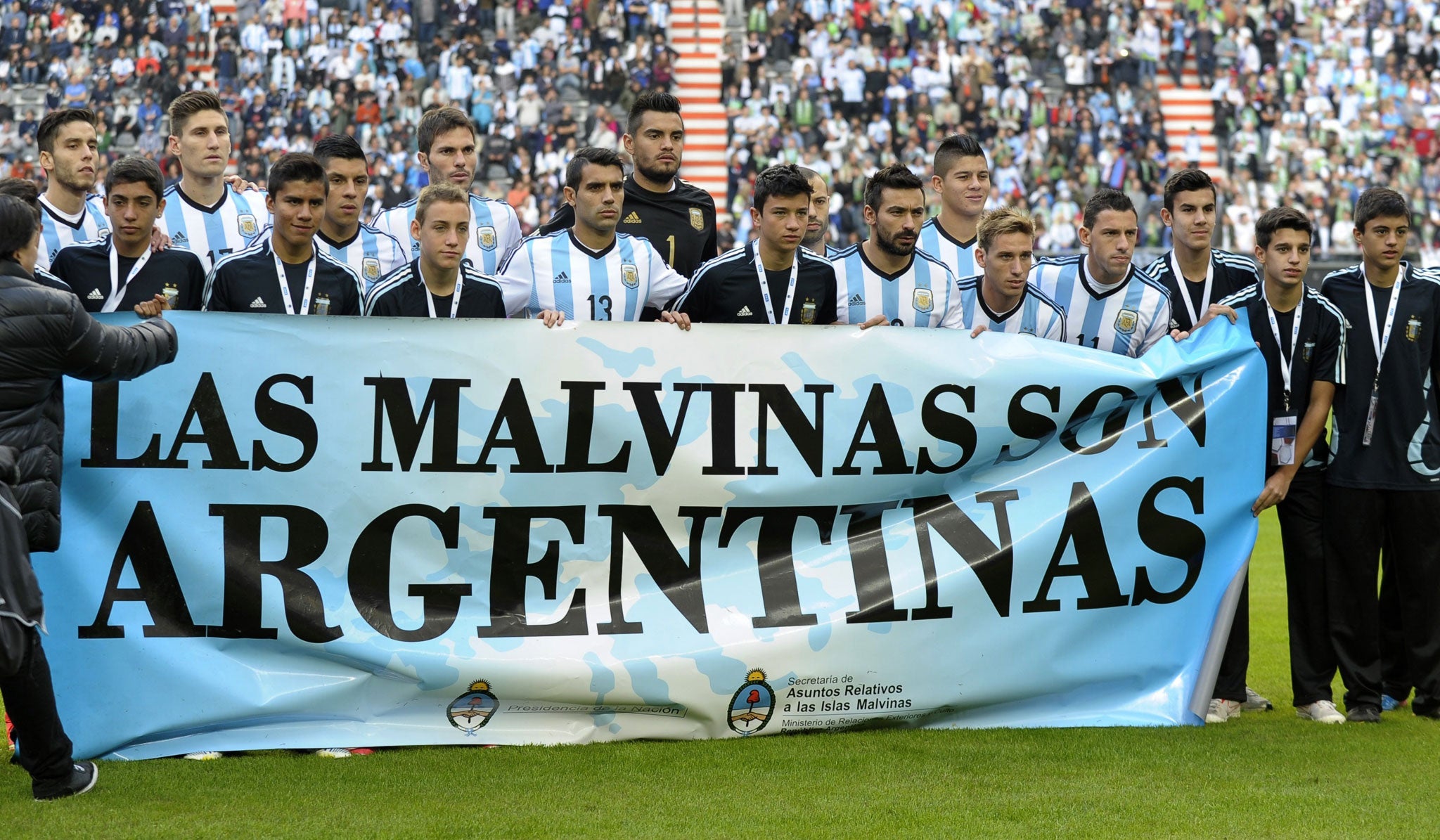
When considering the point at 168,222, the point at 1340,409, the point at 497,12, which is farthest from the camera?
the point at 497,12

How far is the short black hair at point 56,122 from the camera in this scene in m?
6.27

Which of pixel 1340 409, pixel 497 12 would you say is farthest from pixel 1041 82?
pixel 1340 409

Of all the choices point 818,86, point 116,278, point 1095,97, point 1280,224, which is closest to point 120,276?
point 116,278

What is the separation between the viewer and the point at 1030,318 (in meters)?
5.82

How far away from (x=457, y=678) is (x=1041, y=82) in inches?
903

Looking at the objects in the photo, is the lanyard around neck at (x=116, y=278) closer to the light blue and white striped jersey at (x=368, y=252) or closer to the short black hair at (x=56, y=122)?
the light blue and white striped jersey at (x=368, y=252)

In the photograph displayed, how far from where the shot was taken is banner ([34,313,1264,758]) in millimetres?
4984

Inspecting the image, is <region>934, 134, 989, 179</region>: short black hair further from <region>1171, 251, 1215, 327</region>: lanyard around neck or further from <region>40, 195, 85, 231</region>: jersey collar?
<region>40, 195, 85, 231</region>: jersey collar

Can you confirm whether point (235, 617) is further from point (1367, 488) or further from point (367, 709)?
point (1367, 488)

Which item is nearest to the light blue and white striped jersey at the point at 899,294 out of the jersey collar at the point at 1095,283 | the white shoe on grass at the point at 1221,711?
the jersey collar at the point at 1095,283

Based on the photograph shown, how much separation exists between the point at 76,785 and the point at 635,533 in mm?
1980

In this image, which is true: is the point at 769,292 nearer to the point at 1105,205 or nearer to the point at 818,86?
the point at 1105,205

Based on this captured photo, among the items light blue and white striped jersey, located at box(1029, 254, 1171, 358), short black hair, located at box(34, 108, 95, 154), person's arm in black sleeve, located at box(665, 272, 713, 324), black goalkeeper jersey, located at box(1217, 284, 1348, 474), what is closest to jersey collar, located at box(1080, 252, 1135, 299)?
light blue and white striped jersey, located at box(1029, 254, 1171, 358)

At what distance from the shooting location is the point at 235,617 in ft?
16.4
